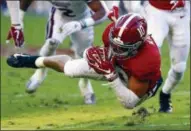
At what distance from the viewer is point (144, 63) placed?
707 cm

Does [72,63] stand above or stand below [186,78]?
above

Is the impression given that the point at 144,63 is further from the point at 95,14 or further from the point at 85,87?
the point at 85,87

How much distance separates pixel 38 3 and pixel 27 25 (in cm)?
239

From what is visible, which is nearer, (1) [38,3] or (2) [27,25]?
(2) [27,25]

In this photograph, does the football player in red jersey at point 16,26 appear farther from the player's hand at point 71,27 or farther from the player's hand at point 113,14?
the player's hand at point 113,14

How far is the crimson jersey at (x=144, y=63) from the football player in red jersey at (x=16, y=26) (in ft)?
6.25

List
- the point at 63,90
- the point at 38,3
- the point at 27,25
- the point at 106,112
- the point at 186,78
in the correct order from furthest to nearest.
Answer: the point at 38,3 < the point at 27,25 < the point at 186,78 < the point at 63,90 < the point at 106,112

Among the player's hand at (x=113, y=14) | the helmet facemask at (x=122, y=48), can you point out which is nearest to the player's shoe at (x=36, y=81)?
the player's hand at (x=113, y=14)

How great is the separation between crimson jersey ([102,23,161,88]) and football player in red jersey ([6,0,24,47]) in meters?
1.90

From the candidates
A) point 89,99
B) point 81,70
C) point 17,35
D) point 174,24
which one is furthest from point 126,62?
point 89,99

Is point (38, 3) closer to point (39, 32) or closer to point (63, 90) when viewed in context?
point (39, 32)

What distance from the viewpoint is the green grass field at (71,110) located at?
28.5 feet

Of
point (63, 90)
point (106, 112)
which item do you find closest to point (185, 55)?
point (106, 112)

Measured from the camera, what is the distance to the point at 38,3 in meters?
26.7
